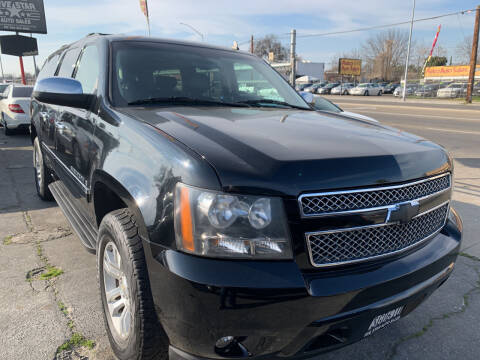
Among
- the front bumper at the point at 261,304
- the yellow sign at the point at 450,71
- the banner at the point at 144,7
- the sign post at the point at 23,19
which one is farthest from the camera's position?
the yellow sign at the point at 450,71

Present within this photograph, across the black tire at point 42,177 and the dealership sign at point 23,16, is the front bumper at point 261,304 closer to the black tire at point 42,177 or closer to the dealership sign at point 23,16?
the black tire at point 42,177

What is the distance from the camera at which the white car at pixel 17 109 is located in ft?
35.4

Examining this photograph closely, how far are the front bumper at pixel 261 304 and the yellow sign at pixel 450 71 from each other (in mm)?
58593

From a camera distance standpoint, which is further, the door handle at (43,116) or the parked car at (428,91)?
the parked car at (428,91)

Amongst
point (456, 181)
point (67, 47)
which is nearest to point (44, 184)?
point (67, 47)

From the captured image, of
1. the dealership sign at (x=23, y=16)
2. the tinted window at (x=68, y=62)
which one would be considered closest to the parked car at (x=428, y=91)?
the dealership sign at (x=23, y=16)

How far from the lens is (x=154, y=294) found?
1661mm

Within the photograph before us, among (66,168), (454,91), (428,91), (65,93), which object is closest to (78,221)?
(66,168)

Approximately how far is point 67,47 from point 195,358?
3.78 m

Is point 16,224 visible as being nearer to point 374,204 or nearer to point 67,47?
point 67,47

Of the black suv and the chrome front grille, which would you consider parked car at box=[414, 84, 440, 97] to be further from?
the chrome front grille

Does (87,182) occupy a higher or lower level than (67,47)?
lower

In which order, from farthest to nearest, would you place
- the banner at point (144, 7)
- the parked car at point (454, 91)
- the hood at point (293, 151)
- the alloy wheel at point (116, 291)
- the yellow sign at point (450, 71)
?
1. the yellow sign at point (450, 71)
2. the parked car at point (454, 91)
3. the banner at point (144, 7)
4. the alloy wheel at point (116, 291)
5. the hood at point (293, 151)

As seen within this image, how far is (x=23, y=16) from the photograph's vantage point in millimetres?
22406
